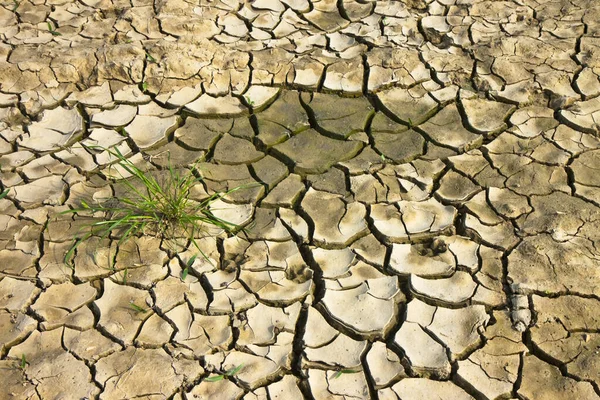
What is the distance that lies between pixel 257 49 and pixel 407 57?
0.85 meters

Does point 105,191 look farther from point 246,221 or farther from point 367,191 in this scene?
point 367,191

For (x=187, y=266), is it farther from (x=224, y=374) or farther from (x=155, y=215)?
(x=224, y=374)

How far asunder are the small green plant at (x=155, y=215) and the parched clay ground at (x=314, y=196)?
6 cm

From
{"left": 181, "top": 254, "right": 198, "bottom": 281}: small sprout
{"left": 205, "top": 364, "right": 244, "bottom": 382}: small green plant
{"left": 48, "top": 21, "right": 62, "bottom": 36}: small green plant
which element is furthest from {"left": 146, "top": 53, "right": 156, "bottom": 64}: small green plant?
{"left": 205, "top": 364, "right": 244, "bottom": 382}: small green plant

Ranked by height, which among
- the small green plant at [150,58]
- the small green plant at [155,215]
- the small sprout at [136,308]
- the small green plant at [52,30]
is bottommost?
the small sprout at [136,308]

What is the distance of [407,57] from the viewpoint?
12.5 feet

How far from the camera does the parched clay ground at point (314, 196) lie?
253 centimetres

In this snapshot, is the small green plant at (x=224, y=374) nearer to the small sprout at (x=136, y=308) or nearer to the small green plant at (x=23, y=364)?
the small sprout at (x=136, y=308)

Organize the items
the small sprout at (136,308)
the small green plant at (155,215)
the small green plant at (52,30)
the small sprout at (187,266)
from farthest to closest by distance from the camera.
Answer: the small green plant at (52,30), the small green plant at (155,215), the small sprout at (187,266), the small sprout at (136,308)

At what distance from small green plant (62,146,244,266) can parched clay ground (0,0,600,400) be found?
0.06 meters

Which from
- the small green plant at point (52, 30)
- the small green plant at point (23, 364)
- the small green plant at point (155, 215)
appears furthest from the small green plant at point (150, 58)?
the small green plant at point (23, 364)

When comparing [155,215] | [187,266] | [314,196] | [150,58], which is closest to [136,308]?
[187,266]

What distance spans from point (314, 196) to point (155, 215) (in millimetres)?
723

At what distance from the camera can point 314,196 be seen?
3.16 m
